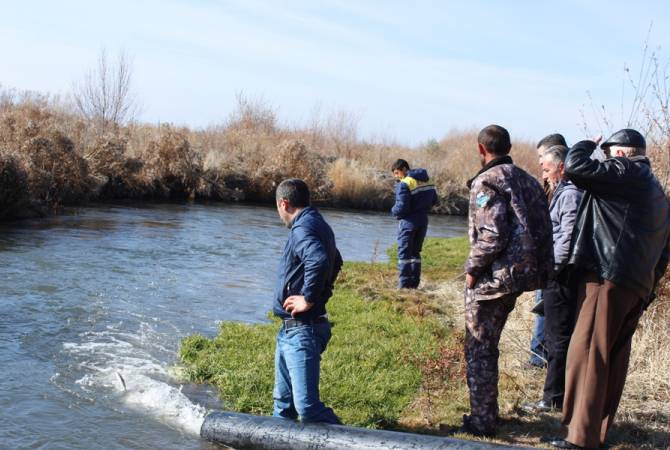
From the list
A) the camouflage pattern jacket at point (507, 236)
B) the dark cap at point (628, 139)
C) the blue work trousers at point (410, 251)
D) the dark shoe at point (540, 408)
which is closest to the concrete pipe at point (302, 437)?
the camouflage pattern jacket at point (507, 236)

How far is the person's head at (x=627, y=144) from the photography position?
5461 millimetres

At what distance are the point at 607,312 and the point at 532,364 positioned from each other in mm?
2658

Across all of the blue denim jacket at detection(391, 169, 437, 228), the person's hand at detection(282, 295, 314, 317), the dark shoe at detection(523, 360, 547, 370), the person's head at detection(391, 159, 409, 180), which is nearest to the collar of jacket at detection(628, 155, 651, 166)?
the person's hand at detection(282, 295, 314, 317)

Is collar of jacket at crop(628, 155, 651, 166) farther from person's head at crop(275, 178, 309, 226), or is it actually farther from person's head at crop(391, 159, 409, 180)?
person's head at crop(391, 159, 409, 180)

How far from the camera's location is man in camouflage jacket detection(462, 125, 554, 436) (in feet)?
17.7

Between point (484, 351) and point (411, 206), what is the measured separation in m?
6.31

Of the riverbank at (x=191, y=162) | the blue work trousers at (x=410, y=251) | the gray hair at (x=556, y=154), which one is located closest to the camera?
the gray hair at (x=556, y=154)

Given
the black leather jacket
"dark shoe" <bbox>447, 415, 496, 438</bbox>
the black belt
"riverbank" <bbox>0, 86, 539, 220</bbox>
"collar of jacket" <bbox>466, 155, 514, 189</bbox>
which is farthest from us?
"riverbank" <bbox>0, 86, 539, 220</bbox>

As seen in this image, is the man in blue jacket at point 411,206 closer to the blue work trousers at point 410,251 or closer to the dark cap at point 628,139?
the blue work trousers at point 410,251

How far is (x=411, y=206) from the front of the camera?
38.5 feet

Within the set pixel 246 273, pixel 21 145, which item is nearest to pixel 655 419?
pixel 246 273

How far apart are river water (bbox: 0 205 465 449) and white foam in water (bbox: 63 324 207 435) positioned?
1cm

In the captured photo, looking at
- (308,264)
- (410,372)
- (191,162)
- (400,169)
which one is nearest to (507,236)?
(308,264)

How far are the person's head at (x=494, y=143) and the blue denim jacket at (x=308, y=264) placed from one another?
143 centimetres
